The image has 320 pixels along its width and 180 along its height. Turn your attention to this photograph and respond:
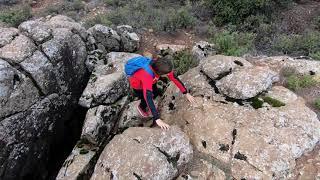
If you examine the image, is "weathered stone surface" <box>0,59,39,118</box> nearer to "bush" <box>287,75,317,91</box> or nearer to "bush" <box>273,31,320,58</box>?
"bush" <box>287,75,317,91</box>

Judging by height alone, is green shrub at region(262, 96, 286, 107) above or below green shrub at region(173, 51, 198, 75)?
above

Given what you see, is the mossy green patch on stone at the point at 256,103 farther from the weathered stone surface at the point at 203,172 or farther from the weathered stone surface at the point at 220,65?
the weathered stone surface at the point at 203,172

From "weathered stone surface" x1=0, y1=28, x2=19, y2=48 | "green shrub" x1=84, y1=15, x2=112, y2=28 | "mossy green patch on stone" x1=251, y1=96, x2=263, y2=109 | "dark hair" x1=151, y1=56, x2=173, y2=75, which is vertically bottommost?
"green shrub" x1=84, y1=15, x2=112, y2=28

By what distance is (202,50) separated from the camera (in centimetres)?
1010

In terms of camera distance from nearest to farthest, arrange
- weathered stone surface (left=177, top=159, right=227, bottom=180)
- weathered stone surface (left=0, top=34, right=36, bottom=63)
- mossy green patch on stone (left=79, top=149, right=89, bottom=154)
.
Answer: weathered stone surface (left=177, top=159, right=227, bottom=180)
mossy green patch on stone (left=79, top=149, right=89, bottom=154)
weathered stone surface (left=0, top=34, right=36, bottom=63)

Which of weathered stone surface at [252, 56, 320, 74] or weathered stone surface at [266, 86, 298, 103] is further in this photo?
weathered stone surface at [252, 56, 320, 74]

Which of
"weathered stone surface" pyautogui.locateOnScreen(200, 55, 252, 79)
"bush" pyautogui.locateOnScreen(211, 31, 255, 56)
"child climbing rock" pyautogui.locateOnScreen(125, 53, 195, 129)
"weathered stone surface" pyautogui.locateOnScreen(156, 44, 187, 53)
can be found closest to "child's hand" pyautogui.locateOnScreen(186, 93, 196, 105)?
"child climbing rock" pyautogui.locateOnScreen(125, 53, 195, 129)

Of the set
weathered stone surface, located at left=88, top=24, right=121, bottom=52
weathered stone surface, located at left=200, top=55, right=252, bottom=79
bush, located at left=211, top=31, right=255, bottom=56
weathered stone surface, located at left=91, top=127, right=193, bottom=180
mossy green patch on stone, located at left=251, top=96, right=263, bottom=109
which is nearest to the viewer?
weathered stone surface, located at left=91, top=127, right=193, bottom=180

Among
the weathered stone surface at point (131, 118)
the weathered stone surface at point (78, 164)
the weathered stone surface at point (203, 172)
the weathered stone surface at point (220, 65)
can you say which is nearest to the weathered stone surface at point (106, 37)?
the weathered stone surface at point (131, 118)

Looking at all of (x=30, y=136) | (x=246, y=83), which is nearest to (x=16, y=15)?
(x=30, y=136)

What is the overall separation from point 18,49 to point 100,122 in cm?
241

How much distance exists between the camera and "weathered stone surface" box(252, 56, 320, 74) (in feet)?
27.1

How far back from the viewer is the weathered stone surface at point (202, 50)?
988 centimetres

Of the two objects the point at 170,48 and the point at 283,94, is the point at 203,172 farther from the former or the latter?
the point at 170,48
